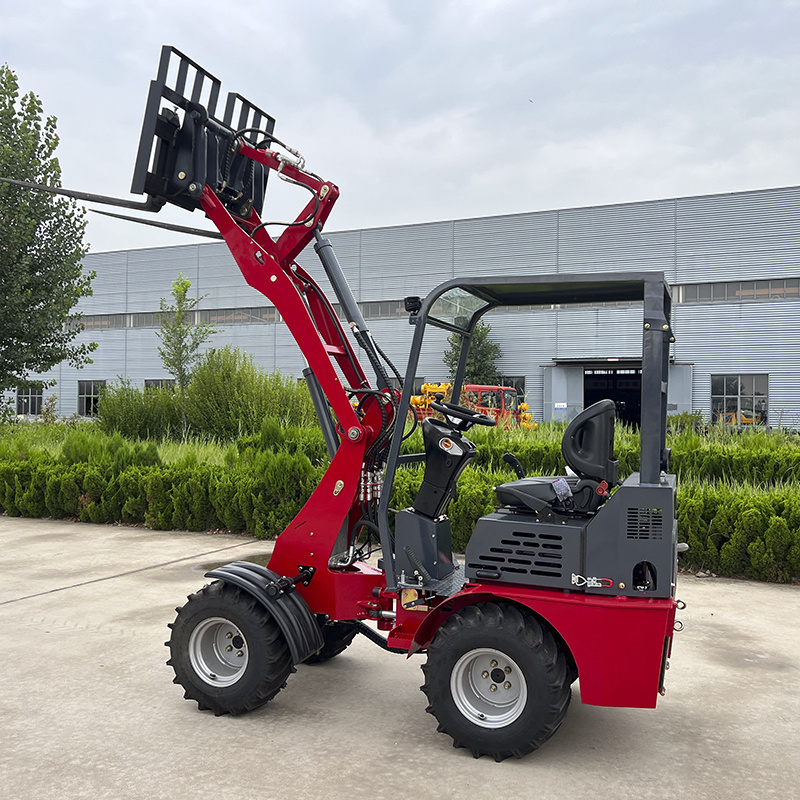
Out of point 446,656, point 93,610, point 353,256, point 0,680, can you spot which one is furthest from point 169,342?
point 446,656

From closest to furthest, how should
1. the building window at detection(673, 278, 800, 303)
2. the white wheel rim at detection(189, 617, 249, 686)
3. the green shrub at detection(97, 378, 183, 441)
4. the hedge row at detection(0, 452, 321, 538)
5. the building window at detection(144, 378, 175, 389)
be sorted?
the white wheel rim at detection(189, 617, 249, 686)
the hedge row at detection(0, 452, 321, 538)
the green shrub at detection(97, 378, 183, 441)
the building window at detection(144, 378, 175, 389)
the building window at detection(673, 278, 800, 303)

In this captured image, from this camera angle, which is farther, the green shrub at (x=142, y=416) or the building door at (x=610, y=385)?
the building door at (x=610, y=385)

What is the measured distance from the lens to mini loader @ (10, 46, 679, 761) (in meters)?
3.64

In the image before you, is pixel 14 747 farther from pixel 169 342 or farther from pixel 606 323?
pixel 606 323

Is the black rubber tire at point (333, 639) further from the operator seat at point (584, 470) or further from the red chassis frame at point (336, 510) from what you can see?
the operator seat at point (584, 470)

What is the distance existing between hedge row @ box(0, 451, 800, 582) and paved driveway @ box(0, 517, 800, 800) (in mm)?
1546

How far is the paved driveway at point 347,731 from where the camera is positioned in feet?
11.6

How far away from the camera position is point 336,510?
447 cm

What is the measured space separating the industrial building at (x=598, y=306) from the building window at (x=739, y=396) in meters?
0.05

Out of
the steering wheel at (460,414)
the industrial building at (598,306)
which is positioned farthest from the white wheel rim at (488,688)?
the industrial building at (598,306)

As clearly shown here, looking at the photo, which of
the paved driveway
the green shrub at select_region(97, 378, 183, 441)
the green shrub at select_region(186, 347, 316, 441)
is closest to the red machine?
the paved driveway

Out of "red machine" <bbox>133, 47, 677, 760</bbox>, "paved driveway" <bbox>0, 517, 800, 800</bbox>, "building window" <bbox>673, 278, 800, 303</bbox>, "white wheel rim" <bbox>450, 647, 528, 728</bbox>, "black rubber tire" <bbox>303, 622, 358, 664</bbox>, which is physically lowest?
"paved driveway" <bbox>0, 517, 800, 800</bbox>

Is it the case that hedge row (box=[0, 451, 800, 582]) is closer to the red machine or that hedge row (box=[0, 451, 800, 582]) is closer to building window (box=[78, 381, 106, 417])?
the red machine

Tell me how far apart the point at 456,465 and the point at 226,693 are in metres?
1.71
